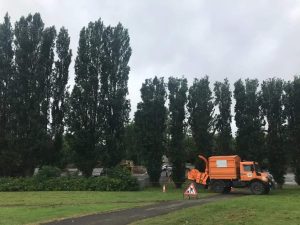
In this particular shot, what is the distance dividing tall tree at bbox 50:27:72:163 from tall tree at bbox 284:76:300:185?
19954 mm

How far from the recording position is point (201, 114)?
1593 inches

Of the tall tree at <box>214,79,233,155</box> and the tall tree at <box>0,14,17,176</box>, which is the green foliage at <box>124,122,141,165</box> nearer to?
the tall tree at <box>214,79,233,155</box>

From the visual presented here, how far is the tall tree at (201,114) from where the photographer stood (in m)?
39.9

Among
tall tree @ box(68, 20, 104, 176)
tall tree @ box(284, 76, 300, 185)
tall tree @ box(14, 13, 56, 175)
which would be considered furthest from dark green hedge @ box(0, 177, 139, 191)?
tall tree @ box(284, 76, 300, 185)

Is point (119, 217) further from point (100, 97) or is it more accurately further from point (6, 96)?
point (6, 96)

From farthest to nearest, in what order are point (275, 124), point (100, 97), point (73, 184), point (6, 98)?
point (100, 97) < point (6, 98) < point (275, 124) < point (73, 184)

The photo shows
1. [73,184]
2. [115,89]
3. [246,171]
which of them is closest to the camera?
[246,171]

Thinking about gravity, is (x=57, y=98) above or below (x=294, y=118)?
above

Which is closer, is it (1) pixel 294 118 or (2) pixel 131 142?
(1) pixel 294 118

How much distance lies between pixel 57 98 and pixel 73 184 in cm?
1063

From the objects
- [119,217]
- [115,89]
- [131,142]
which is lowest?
[119,217]

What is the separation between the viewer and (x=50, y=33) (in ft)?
145

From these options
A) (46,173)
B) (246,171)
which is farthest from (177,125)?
(46,173)

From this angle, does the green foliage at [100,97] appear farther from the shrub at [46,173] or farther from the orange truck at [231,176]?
the orange truck at [231,176]
